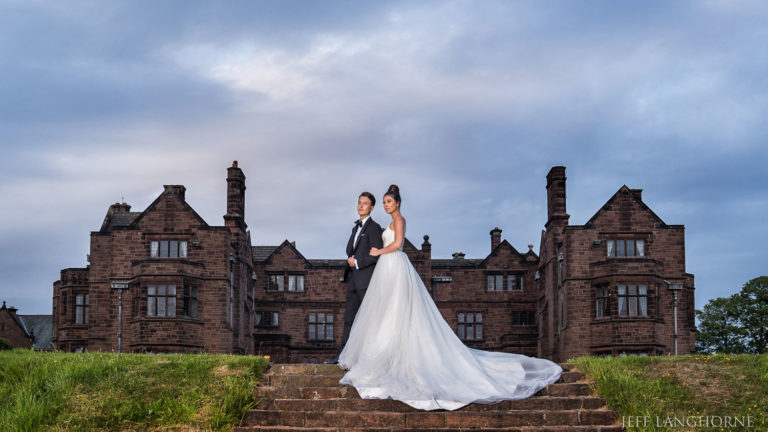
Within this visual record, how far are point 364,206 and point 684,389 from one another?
233 inches

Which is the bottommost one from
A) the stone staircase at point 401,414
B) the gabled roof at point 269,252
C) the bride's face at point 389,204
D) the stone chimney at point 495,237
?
the stone staircase at point 401,414

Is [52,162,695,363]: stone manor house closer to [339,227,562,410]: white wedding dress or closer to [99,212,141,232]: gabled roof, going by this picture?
[99,212,141,232]: gabled roof

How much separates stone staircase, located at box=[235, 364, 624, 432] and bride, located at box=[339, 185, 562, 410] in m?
0.16

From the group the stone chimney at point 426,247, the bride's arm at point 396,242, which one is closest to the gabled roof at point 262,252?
the stone chimney at point 426,247

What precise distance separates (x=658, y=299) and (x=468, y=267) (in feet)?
48.4

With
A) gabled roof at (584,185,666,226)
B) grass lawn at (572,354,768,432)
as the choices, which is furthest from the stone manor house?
grass lawn at (572,354,768,432)

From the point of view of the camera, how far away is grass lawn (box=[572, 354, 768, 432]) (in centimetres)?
1160

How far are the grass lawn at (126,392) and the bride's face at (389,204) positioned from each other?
136 inches

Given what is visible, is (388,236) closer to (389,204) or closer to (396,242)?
(396,242)

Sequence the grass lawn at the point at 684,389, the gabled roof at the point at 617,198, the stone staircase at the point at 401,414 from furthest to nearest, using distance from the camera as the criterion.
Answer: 1. the gabled roof at the point at 617,198
2. the grass lawn at the point at 684,389
3. the stone staircase at the point at 401,414

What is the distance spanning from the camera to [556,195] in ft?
142

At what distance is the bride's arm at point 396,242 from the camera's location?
1327cm

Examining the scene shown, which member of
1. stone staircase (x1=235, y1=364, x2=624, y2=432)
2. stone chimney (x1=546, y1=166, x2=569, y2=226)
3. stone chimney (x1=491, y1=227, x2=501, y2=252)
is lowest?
stone staircase (x1=235, y1=364, x2=624, y2=432)

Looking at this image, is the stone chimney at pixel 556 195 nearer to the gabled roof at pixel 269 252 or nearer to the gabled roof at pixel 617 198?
the gabled roof at pixel 617 198
